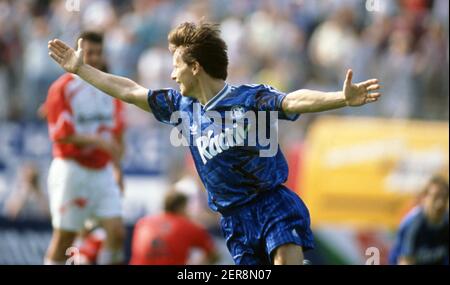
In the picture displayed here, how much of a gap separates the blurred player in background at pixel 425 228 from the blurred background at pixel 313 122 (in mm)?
2849

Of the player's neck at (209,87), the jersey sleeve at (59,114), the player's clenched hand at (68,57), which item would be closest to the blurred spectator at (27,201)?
the jersey sleeve at (59,114)

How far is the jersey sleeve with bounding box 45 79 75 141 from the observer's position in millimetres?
11039

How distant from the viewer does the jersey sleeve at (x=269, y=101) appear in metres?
7.98

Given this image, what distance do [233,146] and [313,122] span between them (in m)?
7.82

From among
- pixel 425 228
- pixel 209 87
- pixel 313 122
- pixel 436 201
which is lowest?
pixel 425 228

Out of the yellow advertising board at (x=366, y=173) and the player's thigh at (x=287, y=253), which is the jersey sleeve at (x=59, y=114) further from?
the yellow advertising board at (x=366, y=173)

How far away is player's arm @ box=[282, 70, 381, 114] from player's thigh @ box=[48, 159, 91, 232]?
13.4ft

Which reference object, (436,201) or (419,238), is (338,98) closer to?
(436,201)

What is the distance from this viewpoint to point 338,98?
7.61m

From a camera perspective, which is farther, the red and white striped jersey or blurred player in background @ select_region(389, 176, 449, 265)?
blurred player in background @ select_region(389, 176, 449, 265)

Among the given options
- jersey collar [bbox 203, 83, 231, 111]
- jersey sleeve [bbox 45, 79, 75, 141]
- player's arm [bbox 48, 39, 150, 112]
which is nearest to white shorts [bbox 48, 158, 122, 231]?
jersey sleeve [bbox 45, 79, 75, 141]

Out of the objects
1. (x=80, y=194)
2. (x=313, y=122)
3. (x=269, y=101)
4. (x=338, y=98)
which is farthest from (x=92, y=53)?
(x=313, y=122)

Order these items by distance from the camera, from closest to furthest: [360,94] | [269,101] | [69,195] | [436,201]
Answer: [360,94]
[269,101]
[69,195]
[436,201]

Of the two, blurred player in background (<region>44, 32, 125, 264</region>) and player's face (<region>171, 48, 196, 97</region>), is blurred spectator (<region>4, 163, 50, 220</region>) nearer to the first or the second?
blurred player in background (<region>44, 32, 125, 264</region>)
